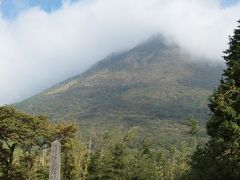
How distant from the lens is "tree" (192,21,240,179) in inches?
1240

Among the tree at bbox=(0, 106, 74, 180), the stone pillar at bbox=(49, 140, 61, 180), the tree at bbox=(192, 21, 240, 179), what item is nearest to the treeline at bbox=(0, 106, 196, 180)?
the tree at bbox=(0, 106, 74, 180)

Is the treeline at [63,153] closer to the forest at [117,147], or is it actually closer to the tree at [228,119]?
the forest at [117,147]

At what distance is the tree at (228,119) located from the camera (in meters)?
31.5

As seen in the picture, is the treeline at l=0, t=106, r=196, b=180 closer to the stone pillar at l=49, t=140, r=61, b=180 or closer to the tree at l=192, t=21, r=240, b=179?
the tree at l=192, t=21, r=240, b=179

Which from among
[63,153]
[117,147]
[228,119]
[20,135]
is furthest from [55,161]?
[63,153]

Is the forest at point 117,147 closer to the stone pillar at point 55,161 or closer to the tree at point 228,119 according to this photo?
the tree at point 228,119

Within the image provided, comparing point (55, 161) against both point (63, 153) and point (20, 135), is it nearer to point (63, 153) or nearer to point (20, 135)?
point (20, 135)

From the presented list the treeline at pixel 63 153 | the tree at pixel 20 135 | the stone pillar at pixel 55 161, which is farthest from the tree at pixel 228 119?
the stone pillar at pixel 55 161

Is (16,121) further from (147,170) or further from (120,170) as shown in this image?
(147,170)

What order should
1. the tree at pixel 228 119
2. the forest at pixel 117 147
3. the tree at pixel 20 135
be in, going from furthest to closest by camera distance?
the tree at pixel 20 135, the forest at pixel 117 147, the tree at pixel 228 119

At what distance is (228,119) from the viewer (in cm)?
3212

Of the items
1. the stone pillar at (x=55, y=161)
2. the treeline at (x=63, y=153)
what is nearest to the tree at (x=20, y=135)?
the treeline at (x=63, y=153)

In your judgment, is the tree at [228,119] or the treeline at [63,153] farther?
the treeline at [63,153]

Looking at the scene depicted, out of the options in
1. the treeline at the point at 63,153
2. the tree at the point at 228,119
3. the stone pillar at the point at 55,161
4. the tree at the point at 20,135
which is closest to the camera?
the stone pillar at the point at 55,161
